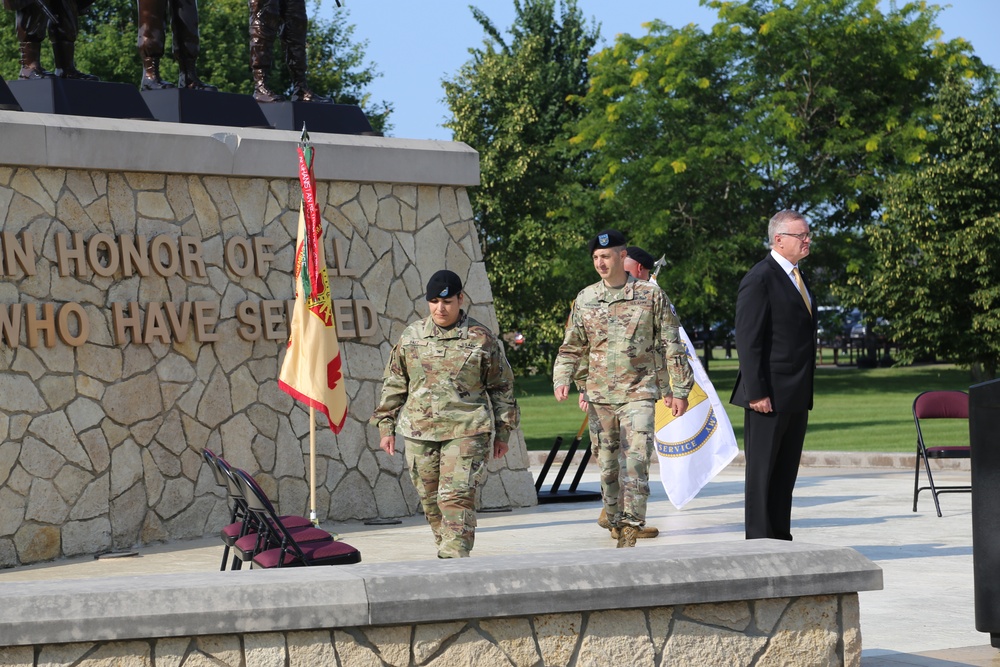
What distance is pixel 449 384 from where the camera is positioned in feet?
26.3

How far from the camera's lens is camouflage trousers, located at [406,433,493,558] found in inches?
313

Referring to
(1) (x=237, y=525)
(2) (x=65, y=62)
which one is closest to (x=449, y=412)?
(1) (x=237, y=525)

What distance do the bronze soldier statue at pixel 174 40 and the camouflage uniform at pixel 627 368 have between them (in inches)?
163

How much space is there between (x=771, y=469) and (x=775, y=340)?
732mm

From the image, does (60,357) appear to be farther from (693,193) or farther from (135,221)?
(693,193)

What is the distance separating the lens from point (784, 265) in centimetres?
804

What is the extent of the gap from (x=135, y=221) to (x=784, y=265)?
5074mm

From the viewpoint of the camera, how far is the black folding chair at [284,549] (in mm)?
6570

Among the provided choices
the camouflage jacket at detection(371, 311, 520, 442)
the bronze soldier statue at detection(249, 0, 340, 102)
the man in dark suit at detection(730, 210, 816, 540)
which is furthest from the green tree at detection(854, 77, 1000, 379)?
the camouflage jacket at detection(371, 311, 520, 442)

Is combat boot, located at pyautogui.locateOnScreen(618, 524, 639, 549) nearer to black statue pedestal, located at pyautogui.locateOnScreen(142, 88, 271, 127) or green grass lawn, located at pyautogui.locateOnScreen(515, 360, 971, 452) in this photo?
black statue pedestal, located at pyautogui.locateOnScreen(142, 88, 271, 127)

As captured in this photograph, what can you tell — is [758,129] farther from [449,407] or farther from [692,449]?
[449,407]

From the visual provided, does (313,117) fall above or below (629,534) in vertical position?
above

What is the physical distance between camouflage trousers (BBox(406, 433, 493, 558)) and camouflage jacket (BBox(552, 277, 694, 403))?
5.01 ft

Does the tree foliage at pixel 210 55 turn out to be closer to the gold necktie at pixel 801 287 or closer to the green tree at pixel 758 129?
the green tree at pixel 758 129
